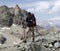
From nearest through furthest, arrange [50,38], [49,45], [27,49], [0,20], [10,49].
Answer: [27,49] → [10,49] → [49,45] → [50,38] → [0,20]

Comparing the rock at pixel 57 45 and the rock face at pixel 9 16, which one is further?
the rock face at pixel 9 16

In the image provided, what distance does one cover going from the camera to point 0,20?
403ft

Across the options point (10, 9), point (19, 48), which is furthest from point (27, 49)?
point (10, 9)

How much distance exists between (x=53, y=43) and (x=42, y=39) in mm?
986

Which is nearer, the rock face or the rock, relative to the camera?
the rock

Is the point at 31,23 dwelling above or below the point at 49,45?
above

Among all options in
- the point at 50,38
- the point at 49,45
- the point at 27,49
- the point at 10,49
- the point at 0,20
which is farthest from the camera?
the point at 0,20

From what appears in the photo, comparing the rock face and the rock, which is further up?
the rock

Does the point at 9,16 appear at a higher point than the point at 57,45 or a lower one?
lower

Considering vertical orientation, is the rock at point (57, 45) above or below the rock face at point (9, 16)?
above

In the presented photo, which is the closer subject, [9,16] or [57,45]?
[57,45]

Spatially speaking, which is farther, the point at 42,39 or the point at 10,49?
the point at 42,39

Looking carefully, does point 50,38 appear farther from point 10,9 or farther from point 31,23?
point 10,9

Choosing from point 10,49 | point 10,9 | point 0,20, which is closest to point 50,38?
point 10,49
